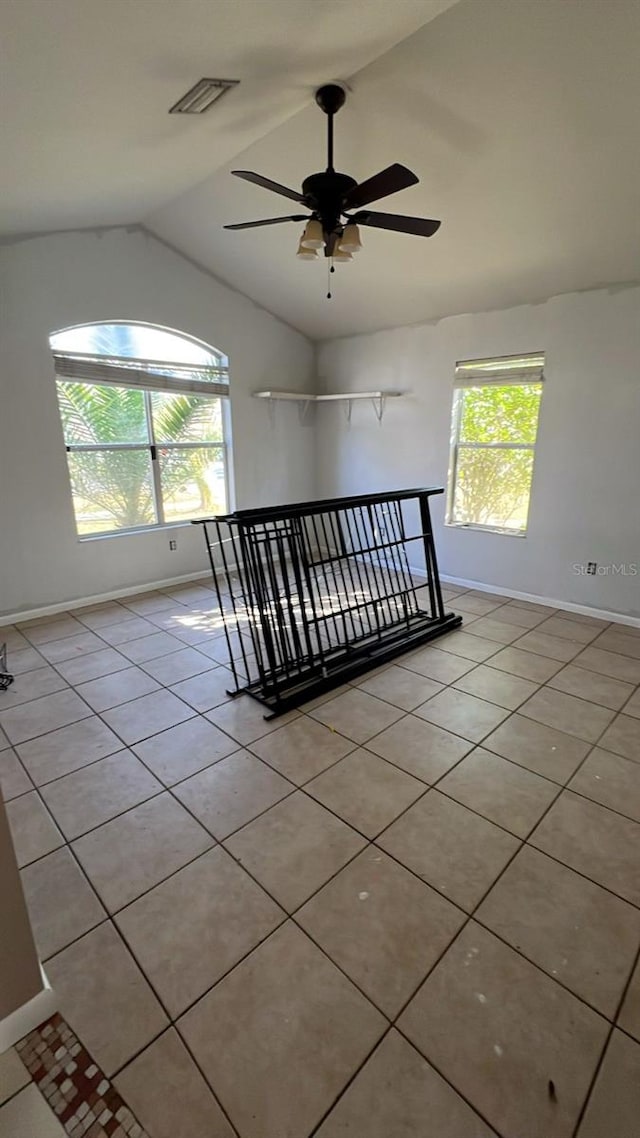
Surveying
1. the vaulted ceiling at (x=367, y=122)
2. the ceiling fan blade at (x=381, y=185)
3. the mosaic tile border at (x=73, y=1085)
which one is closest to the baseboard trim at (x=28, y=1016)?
the mosaic tile border at (x=73, y=1085)

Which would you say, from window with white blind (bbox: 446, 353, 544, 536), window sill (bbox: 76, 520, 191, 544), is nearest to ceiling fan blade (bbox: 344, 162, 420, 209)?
window with white blind (bbox: 446, 353, 544, 536)

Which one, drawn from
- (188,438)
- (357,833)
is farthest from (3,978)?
(188,438)

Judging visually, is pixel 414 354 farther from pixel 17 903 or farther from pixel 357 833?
pixel 17 903

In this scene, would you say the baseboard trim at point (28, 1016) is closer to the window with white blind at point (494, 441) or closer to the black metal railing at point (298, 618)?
the black metal railing at point (298, 618)

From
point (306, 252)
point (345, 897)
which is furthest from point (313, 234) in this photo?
point (345, 897)

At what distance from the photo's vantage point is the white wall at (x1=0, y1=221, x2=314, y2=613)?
3.55 meters

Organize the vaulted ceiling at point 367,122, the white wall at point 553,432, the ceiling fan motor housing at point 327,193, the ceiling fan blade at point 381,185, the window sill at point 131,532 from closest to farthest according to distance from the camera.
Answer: the vaulted ceiling at point 367,122, the ceiling fan blade at point 381,185, the ceiling fan motor housing at point 327,193, the white wall at point 553,432, the window sill at point 131,532

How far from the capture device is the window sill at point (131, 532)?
418 centimetres

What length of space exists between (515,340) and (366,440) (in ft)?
5.73

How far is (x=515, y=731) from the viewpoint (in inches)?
97.7

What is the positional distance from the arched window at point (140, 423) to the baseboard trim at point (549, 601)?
2.51 meters

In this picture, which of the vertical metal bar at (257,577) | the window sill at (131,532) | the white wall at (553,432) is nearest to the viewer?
the vertical metal bar at (257,577)

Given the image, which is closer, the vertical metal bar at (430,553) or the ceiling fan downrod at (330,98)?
the ceiling fan downrod at (330,98)

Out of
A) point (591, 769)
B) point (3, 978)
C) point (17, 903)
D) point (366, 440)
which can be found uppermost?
point (366, 440)
